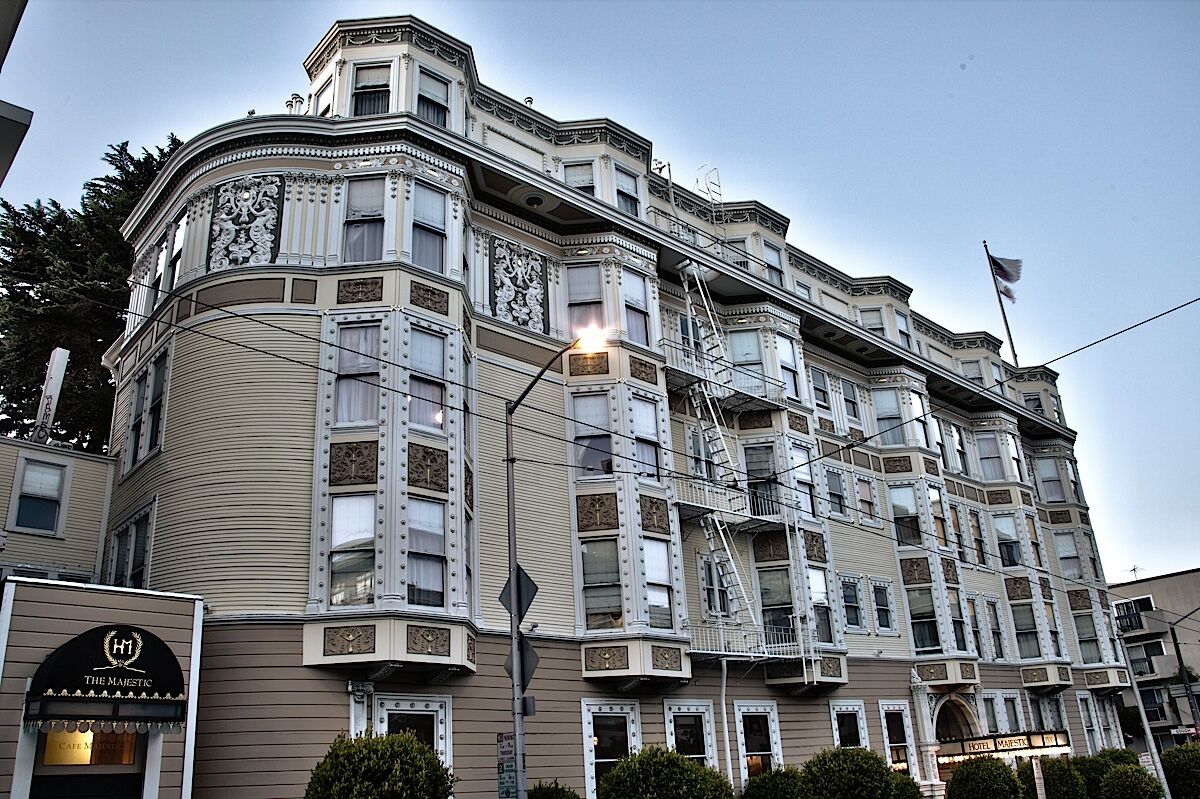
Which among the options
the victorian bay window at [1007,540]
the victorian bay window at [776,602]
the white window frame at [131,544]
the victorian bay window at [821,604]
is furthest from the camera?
the victorian bay window at [1007,540]

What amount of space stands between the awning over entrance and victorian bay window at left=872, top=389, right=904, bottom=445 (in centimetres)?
2759

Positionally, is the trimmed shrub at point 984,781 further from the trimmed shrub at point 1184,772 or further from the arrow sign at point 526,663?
the arrow sign at point 526,663

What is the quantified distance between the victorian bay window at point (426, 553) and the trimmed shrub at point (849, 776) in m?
9.86

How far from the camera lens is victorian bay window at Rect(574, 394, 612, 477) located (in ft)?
84.2

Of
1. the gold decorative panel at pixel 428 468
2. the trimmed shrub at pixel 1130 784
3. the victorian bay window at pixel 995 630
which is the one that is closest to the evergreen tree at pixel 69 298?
the gold decorative panel at pixel 428 468

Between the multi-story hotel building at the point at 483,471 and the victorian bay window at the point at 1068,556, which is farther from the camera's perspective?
the victorian bay window at the point at 1068,556

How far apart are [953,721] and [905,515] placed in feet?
25.4

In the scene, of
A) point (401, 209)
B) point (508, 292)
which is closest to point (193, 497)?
point (401, 209)

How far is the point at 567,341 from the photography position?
1068 inches

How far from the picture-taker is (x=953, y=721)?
36.2 meters

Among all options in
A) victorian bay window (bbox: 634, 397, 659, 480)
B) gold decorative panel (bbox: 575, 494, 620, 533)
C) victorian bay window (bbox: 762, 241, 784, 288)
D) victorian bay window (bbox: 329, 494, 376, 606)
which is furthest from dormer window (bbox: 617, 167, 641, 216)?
victorian bay window (bbox: 329, 494, 376, 606)

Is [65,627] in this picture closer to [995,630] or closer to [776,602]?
[776,602]

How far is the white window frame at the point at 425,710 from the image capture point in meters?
19.1

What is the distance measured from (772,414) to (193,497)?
18286 mm
